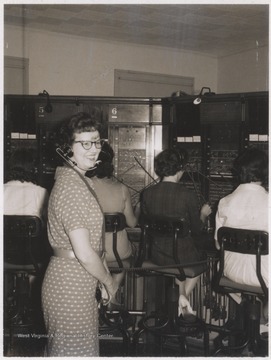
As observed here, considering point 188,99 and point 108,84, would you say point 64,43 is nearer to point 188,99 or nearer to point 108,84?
point 108,84

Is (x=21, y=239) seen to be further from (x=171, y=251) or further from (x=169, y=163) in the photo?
(x=169, y=163)

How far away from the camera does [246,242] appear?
2.29 m

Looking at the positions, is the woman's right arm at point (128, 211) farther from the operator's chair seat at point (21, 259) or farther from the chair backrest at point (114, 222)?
the operator's chair seat at point (21, 259)

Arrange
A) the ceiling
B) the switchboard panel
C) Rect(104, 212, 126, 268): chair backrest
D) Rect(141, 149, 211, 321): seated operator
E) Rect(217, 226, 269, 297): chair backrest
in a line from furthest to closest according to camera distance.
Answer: the ceiling, the switchboard panel, Rect(141, 149, 211, 321): seated operator, Rect(104, 212, 126, 268): chair backrest, Rect(217, 226, 269, 297): chair backrest

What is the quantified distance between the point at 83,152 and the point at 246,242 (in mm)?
1081

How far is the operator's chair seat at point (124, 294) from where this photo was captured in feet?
8.95

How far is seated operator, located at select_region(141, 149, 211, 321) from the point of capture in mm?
2863

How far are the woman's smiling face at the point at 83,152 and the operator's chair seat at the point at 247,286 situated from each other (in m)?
0.98

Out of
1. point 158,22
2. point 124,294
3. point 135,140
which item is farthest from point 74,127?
point 158,22

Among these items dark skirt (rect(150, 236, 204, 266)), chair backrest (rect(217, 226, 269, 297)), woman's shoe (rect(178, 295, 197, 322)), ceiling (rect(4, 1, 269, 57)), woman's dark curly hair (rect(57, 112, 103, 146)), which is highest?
ceiling (rect(4, 1, 269, 57))

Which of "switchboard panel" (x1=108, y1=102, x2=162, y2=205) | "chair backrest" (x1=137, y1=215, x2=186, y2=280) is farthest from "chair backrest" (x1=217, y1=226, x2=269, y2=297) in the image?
"switchboard panel" (x1=108, y1=102, x2=162, y2=205)

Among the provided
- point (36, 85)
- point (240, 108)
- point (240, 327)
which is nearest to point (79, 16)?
point (36, 85)

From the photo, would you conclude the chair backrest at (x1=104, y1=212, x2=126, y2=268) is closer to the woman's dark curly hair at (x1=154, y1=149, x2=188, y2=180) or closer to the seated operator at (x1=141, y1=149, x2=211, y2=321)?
the seated operator at (x1=141, y1=149, x2=211, y2=321)

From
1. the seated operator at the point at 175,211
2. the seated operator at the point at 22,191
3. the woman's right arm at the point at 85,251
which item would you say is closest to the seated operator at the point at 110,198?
the seated operator at the point at 175,211
